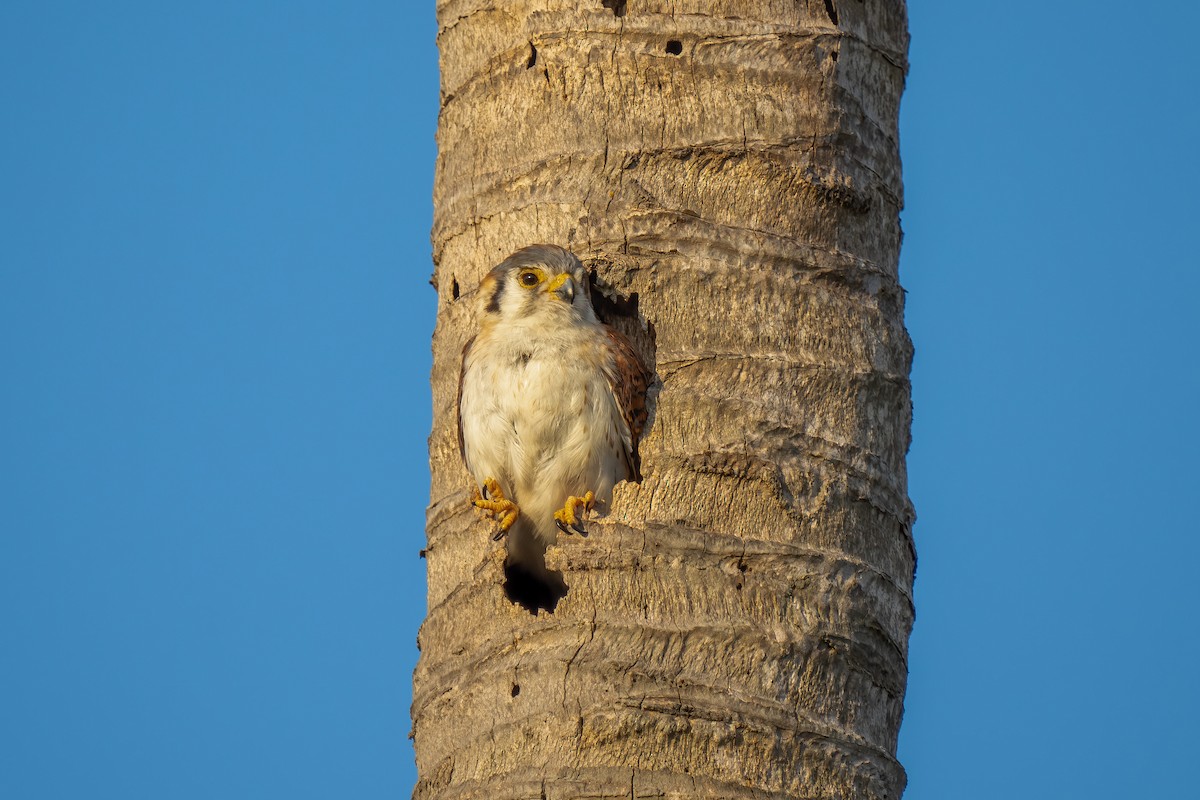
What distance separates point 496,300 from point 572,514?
75 cm

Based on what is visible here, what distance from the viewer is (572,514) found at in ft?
18.0

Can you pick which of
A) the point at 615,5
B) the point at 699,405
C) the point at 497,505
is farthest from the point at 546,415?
the point at 615,5

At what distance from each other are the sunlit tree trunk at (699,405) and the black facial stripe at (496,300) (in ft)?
0.35

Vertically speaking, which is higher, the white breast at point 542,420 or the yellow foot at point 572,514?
the white breast at point 542,420

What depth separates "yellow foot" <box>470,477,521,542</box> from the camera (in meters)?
4.87

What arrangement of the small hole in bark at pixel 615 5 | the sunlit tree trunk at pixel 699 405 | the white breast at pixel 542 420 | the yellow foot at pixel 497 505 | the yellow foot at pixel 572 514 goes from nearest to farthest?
the sunlit tree trunk at pixel 699 405, the yellow foot at pixel 497 505, the small hole in bark at pixel 615 5, the yellow foot at pixel 572 514, the white breast at pixel 542 420

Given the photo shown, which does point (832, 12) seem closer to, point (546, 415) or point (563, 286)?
point (563, 286)

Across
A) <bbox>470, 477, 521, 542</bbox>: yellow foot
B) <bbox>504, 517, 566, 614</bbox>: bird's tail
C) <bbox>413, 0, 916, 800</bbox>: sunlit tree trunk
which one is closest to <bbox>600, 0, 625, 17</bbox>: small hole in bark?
<bbox>413, 0, 916, 800</bbox>: sunlit tree trunk

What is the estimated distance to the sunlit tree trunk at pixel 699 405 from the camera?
13.8 feet

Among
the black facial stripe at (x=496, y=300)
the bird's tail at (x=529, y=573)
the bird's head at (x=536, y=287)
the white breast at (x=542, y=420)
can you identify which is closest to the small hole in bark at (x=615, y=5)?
the bird's head at (x=536, y=287)

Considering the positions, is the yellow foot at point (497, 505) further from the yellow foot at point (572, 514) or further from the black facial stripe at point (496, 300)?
the black facial stripe at point (496, 300)

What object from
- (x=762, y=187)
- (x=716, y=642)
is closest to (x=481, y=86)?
(x=762, y=187)

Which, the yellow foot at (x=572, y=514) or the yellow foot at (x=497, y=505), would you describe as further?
the yellow foot at (x=572, y=514)

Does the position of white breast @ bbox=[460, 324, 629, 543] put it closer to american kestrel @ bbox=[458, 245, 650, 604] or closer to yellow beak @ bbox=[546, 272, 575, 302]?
american kestrel @ bbox=[458, 245, 650, 604]
